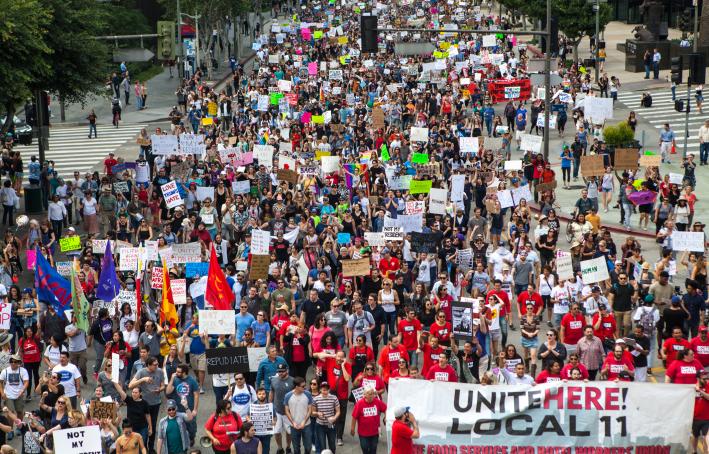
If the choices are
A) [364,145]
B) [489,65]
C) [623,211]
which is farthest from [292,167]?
[489,65]

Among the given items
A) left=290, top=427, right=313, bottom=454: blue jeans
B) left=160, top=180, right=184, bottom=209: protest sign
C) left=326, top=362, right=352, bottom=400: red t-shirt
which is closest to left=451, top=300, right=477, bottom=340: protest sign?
left=326, top=362, right=352, bottom=400: red t-shirt

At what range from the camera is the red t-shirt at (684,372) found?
667 inches

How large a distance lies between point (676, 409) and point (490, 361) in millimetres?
4911

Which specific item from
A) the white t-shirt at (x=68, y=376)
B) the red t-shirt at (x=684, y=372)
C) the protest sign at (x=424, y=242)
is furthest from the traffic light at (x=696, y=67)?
the white t-shirt at (x=68, y=376)

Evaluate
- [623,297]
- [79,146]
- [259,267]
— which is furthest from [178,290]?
[79,146]

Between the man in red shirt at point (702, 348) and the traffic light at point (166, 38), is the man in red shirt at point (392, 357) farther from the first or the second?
the traffic light at point (166, 38)

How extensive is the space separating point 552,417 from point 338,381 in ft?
10.2

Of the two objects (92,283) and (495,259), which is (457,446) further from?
(92,283)

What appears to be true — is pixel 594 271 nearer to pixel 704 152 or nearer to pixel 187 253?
pixel 187 253

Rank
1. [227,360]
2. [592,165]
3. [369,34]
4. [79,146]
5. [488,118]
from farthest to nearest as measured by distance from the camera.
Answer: [79,146] < [488,118] < [369,34] < [592,165] < [227,360]

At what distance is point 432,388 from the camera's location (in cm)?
1573

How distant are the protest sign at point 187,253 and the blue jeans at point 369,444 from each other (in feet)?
26.7

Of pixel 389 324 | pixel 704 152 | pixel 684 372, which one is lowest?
pixel 389 324

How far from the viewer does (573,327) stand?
19266 mm
